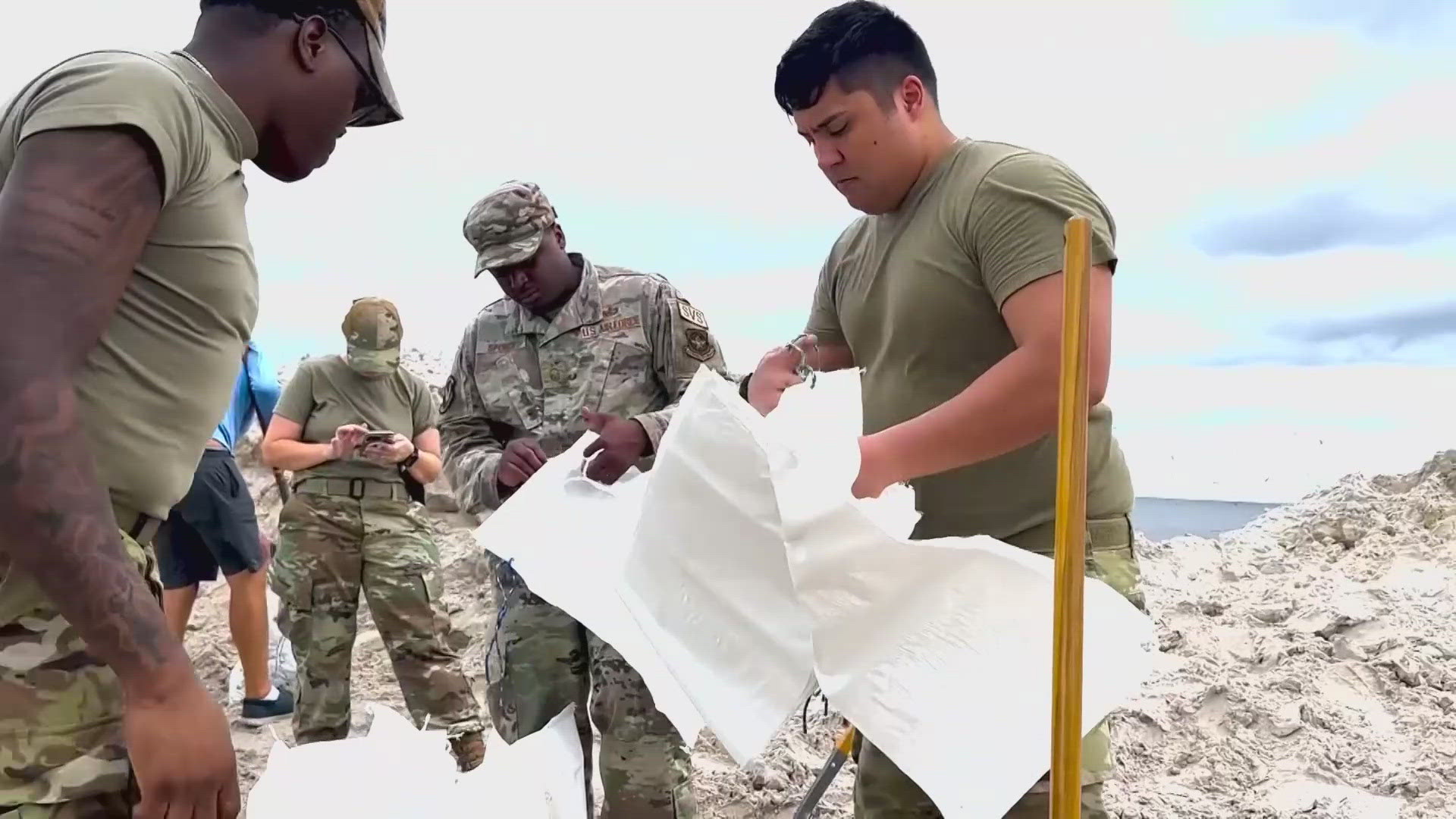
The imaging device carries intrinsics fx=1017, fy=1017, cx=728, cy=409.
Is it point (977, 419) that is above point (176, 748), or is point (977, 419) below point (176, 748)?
above

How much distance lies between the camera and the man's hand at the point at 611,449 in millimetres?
2223

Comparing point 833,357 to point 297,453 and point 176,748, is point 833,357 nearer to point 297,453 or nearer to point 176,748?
point 176,748

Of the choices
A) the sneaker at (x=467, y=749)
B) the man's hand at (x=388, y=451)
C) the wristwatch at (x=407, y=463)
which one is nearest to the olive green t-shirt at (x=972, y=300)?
the sneaker at (x=467, y=749)

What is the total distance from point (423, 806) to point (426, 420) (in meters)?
2.89

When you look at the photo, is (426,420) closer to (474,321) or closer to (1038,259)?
(474,321)

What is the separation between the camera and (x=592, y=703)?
98.5 inches

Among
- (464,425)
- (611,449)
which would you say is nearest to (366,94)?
(611,449)

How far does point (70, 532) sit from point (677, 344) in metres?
1.84

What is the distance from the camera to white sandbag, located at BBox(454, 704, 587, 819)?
5.05ft

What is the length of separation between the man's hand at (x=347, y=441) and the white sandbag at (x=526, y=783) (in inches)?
87.3

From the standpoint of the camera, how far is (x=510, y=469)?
96.0 inches

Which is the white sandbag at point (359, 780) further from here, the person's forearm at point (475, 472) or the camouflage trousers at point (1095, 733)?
the person's forearm at point (475, 472)

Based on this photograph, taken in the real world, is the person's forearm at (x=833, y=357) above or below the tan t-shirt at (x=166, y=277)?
below

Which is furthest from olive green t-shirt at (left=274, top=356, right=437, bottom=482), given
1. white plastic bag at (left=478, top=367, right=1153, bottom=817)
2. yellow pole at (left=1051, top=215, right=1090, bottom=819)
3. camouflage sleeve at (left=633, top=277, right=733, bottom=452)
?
yellow pole at (left=1051, top=215, right=1090, bottom=819)
